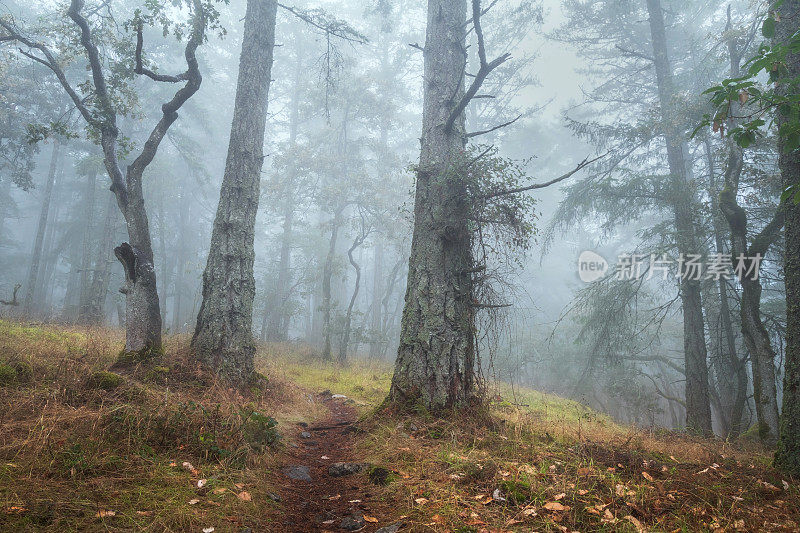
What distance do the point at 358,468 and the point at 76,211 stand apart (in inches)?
1001

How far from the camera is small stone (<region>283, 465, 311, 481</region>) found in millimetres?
3467

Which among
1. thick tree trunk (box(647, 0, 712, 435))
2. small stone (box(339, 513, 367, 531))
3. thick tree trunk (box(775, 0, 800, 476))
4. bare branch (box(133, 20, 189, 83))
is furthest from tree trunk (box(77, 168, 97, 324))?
thick tree trunk (box(647, 0, 712, 435))

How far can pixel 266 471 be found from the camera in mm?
3350

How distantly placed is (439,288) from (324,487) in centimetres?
253

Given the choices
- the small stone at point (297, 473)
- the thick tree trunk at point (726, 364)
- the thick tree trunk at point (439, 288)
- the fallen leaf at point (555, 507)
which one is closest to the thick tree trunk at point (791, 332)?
the fallen leaf at point (555, 507)

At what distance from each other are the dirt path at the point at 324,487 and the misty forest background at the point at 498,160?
237 centimetres

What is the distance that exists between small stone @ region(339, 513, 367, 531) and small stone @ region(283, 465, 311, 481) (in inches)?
40.2

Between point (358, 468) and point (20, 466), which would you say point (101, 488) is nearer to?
point (20, 466)

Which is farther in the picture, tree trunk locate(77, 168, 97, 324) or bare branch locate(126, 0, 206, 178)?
tree trunk locate(77, 168, 97, 324)

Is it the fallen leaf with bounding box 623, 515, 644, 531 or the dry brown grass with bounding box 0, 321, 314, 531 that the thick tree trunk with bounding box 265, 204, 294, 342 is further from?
the fallen leaf with bounding box 623, 515, 644, 531

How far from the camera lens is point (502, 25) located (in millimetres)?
18000

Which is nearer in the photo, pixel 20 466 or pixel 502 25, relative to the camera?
pixel 20 466

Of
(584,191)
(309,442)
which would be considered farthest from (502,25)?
(309,442)

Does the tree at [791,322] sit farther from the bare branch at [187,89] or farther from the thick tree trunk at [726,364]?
the bare branch at [187,89]
